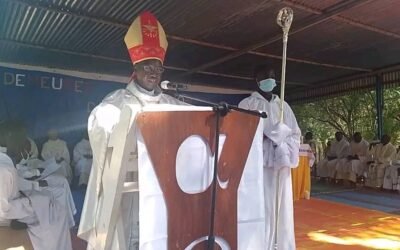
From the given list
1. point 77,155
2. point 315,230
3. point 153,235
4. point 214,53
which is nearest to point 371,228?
point 315,230

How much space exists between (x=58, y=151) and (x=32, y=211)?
457 centimetres

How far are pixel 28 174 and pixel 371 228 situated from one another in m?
3.82

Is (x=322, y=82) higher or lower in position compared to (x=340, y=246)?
higher

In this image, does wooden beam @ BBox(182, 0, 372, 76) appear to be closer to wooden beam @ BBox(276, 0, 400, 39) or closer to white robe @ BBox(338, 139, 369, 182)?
wooden beam @ BBox(276, 0, 400, 39)

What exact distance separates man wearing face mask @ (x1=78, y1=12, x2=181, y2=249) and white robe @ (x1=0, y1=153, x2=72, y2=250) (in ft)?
3.72

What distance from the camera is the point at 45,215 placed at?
Result: 318cm

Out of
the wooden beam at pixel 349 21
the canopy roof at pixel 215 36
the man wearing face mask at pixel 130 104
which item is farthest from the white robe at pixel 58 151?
the man wearing face mask at pixel 130 104

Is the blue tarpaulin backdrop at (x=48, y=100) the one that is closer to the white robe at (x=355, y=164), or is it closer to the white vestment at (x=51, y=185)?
the white vestment at (x=51, y=185)

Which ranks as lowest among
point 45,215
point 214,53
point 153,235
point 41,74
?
point 45,215

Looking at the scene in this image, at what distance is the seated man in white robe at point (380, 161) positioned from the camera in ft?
28.2

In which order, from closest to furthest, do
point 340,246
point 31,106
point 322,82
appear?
point 340,246
point 31,106
point 322,82

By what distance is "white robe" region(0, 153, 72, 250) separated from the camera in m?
2.78

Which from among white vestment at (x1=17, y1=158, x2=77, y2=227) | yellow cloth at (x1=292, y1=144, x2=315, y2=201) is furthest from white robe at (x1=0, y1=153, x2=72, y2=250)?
yellow cloth at (x1=292, y1=144, x2=315, y2=201)

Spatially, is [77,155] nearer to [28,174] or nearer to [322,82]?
[28,174]
